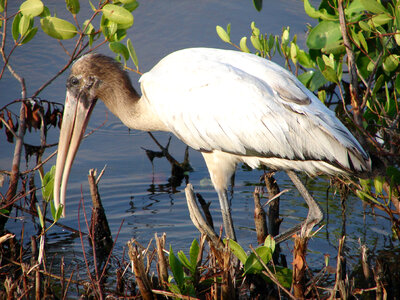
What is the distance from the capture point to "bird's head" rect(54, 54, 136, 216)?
4566 mm

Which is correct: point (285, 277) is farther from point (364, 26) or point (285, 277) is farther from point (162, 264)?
point (364, 26)

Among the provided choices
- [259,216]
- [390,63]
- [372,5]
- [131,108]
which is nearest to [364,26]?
[372,5]

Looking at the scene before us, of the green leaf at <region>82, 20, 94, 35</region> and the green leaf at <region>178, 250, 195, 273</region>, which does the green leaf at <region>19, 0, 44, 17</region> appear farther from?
the green leaf at <region>178, 250, 195, 273</region>

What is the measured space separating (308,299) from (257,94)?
1.29m

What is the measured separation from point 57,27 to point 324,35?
182 centimetres

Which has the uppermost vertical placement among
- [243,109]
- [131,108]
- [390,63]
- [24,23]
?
[24,23]

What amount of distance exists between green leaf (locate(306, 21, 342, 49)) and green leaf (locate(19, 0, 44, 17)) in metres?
1.82

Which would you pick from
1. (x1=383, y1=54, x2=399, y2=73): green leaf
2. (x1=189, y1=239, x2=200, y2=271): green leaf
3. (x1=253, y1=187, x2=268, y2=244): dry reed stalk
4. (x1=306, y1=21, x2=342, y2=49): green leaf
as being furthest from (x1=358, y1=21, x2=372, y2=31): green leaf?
(x1=189, y1=239, x2=200, y2=271): green leaf

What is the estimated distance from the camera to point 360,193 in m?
4.30

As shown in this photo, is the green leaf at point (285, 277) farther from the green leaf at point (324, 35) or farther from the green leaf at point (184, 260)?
the green leaf at point (324, 35)

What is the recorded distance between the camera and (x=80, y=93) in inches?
181

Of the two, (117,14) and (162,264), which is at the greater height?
(117,14)

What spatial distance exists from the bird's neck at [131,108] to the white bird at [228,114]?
0.01 metres

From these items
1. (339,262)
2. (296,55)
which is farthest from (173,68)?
(339,262)
